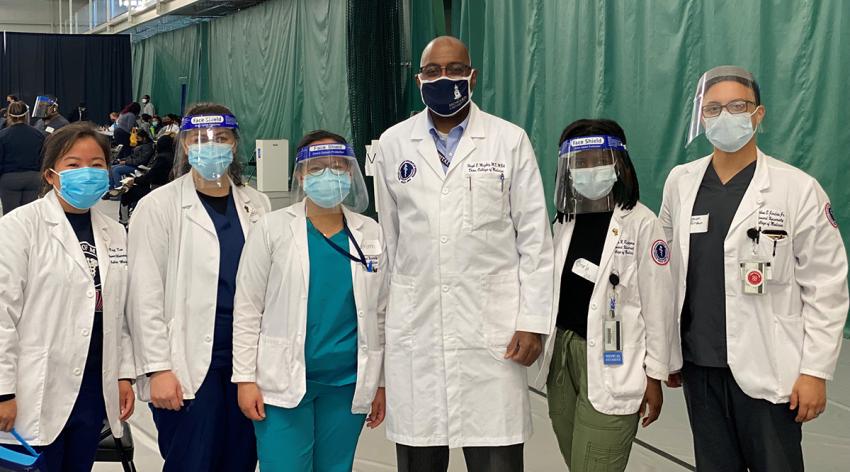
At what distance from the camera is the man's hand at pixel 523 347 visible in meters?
2.58

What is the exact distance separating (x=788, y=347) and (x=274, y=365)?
151 centimetres

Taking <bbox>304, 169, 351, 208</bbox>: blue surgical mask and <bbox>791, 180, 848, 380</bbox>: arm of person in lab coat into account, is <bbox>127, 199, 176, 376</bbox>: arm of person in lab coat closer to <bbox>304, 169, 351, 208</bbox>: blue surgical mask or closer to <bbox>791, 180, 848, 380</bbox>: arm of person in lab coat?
<bbox>304, 169, 351, 208</bbox>: blue surgical mask

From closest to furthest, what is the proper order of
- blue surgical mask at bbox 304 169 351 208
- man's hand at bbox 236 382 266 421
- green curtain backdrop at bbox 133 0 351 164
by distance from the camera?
man's hand at bbox 236 382 266 421 → blue surgical mask at bbox 304 169 351 208 → green curtain backdrop at bbox 133 0 351 164

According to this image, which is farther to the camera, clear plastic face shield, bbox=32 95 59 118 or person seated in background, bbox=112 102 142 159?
person seated in background, bbox=112 102 142 159

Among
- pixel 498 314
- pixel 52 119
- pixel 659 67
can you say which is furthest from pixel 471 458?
pixel 52 119

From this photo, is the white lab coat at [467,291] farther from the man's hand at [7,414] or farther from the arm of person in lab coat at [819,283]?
the man's hand at [7,414]

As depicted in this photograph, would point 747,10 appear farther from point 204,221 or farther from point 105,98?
point 105,98

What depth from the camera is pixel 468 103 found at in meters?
2.80

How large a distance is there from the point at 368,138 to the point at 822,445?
9183 millimetres

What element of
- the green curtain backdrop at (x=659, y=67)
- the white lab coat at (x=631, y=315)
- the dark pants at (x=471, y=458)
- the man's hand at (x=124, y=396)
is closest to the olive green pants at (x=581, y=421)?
the white lab coat at (x=631, y=315)

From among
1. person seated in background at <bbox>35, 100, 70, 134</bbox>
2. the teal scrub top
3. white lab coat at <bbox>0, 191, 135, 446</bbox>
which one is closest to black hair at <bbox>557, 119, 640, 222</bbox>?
the teal scrub top

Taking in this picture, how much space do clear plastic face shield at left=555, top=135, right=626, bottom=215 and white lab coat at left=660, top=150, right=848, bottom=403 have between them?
0.39 metres

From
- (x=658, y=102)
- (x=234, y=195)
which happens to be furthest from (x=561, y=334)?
(x=658, y=102)

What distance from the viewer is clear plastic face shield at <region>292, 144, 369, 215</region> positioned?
2.71 metres
